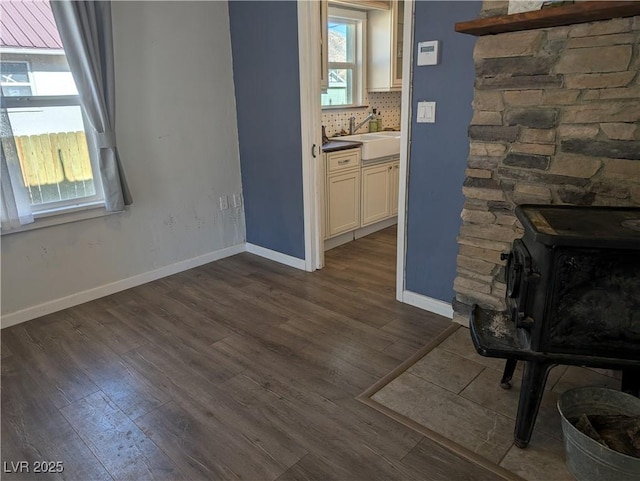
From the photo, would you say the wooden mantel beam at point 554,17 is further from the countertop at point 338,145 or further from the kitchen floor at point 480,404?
the countertop at point 338,145

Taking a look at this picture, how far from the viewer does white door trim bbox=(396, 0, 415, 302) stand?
251 cm

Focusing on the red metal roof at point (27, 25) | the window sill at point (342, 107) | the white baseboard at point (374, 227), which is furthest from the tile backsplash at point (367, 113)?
the red metal roof at point (27, 25)

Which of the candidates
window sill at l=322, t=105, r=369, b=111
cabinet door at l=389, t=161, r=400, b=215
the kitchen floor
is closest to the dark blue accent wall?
window sill at l=322, t=105, r=369, b=111

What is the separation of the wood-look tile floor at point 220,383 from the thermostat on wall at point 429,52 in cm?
151

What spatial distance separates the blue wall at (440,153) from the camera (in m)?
2.38

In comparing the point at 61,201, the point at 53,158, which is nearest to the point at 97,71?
the point at 53,158

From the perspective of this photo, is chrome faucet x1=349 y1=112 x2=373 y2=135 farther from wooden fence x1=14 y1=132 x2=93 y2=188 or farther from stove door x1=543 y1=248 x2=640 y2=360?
stove door x1=543 y1=248 x2=640 y2=360

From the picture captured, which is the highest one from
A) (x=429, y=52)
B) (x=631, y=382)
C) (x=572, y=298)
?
(x=429, y=52)

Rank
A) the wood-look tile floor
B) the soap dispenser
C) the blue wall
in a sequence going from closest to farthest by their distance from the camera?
the wood-look tile floor < the blue wall < the soap dispenser

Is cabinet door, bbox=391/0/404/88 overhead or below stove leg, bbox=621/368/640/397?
overhead

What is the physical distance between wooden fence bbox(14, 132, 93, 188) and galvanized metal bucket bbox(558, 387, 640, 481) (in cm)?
307

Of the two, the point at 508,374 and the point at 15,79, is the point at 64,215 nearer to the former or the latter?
the point at 15,79

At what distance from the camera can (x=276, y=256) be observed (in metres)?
3.84

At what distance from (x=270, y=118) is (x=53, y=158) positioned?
153cm
